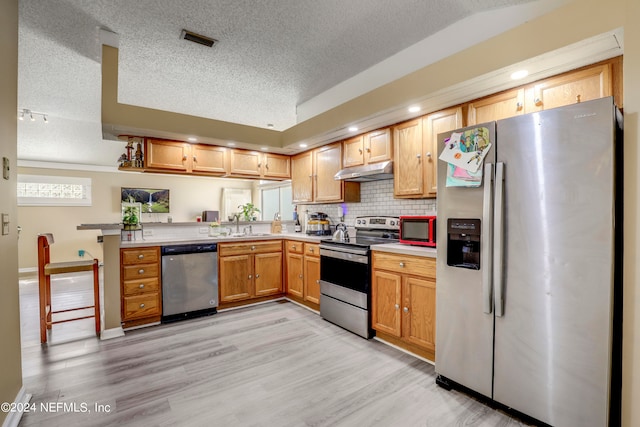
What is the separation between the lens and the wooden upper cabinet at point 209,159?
391 centimetres

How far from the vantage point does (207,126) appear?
3721 millimetres

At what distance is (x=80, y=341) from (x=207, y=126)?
8.74ft

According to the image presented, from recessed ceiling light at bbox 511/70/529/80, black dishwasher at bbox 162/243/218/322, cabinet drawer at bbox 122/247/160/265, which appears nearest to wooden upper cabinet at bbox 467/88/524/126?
A: recessed ceiling light at bbox 511/70/529/80

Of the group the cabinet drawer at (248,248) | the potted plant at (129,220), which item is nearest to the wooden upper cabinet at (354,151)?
the cabinet drawer at (248,248)

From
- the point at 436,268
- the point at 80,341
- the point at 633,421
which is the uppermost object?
the point at 436,268

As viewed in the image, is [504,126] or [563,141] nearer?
[563,141]

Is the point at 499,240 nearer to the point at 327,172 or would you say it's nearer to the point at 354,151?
the point at 354,151

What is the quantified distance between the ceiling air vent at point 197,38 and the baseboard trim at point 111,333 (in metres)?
2.97

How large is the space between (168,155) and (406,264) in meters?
3.10

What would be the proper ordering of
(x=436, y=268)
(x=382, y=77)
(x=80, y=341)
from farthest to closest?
(x=382, y=77) → (x=80, y=341) → (x=436, y=268)

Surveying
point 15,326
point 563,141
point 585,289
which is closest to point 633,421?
point 585,289

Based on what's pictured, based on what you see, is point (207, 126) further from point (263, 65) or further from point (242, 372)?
point (242, 372)

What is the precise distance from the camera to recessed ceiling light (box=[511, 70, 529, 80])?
2010 mm

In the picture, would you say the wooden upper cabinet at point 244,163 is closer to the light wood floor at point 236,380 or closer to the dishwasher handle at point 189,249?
the dishwasher handle at point 189,249
